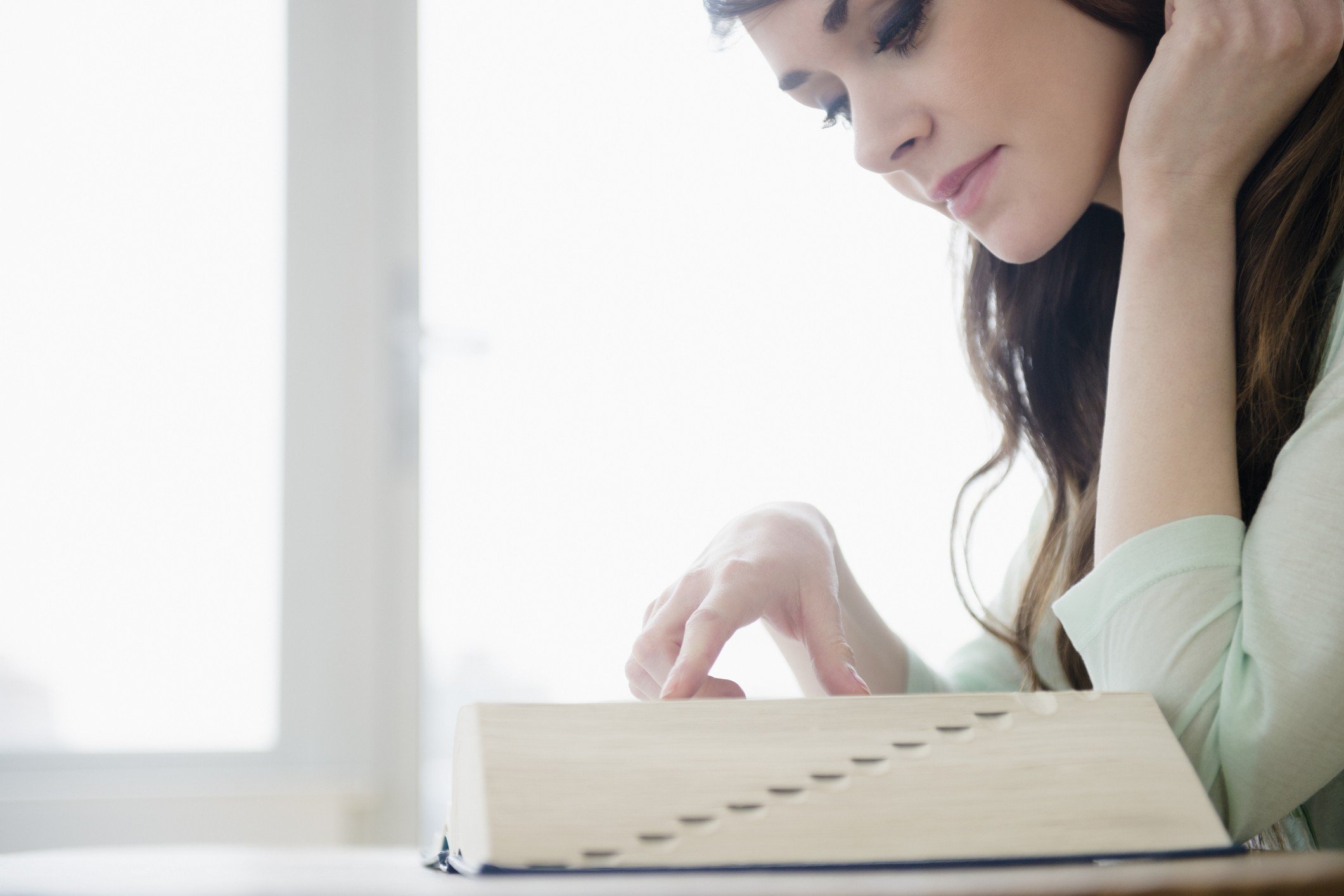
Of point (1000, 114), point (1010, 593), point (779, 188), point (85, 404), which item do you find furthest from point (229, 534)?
point (1000, 114)

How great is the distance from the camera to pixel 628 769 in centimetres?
34

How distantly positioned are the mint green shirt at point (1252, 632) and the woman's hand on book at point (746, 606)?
0.40ft

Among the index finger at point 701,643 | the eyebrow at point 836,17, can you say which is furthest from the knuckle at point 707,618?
the eyebrow at point 836,17

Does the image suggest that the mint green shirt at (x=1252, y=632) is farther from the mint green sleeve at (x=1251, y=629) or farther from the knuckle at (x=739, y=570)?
the knuckle at (x=739, y=570)

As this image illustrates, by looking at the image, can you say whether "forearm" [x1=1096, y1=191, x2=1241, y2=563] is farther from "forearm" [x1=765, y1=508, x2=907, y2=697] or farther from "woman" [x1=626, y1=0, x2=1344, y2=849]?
"forearm" [x1=765, y1=508, x2=907, y2=697]

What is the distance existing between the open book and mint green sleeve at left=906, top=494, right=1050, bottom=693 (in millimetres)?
432

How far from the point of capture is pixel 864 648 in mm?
773

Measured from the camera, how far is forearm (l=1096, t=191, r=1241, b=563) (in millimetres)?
521

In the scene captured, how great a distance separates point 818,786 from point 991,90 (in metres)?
0.51

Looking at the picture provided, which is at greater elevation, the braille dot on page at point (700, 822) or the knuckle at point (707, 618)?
the knuckle at point (707, 618)

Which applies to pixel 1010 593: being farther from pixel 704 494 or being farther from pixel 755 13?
pixel 704 494

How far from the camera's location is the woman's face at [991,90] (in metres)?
0.69

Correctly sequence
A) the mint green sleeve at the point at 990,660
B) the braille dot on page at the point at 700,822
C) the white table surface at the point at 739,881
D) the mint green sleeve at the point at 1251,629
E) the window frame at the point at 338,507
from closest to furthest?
the white table surface at the point at 739,881
the braille dot on page at the point at 700,822
the mint green sleeve at the point at 1251,629
the mint green sleeve at the point at 990,660
the window frame at the point at 338,507

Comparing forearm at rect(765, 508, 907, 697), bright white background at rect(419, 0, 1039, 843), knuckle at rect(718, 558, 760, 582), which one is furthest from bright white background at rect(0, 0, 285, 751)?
knuckle at rect(718, 558, 760, 582)
